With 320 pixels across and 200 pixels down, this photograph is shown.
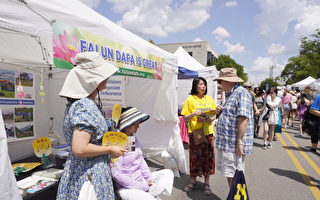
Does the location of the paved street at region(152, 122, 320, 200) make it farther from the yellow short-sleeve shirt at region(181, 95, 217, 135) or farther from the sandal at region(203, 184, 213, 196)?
the yellow short-sleeve shirt at region(181, 95, 217, 135)

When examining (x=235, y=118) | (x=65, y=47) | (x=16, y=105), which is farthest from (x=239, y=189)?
(x=16, y=105)

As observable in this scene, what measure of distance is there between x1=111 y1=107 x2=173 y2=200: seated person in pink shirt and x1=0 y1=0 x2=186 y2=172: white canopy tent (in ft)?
3.91

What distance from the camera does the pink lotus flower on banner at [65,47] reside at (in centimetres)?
190

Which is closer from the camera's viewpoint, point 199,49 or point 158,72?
point 158,72

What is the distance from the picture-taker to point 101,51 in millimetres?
2381

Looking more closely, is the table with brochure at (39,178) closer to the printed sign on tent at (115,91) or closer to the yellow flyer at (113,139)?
the yellow flyer at (113,139)

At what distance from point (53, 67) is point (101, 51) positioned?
2.44 metres

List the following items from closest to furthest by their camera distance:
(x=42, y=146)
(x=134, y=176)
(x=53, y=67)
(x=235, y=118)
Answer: (x=134, y=176), (x=235, y=118), (x=42, y=146), (x=53, y=67)

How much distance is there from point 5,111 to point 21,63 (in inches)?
38.0

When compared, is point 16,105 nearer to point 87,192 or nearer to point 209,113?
point 87,192

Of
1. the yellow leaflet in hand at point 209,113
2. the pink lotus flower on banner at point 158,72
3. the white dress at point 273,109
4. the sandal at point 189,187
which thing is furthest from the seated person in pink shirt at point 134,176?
the white dress at point 273,109

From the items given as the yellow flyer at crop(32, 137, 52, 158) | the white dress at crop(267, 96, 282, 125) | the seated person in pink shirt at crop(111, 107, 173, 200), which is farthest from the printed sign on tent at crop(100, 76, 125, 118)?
the white dress at crop(267, 96, 282, 125)

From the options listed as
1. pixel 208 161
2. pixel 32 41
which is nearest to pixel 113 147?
pixel 208 161

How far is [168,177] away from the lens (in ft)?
6.36
